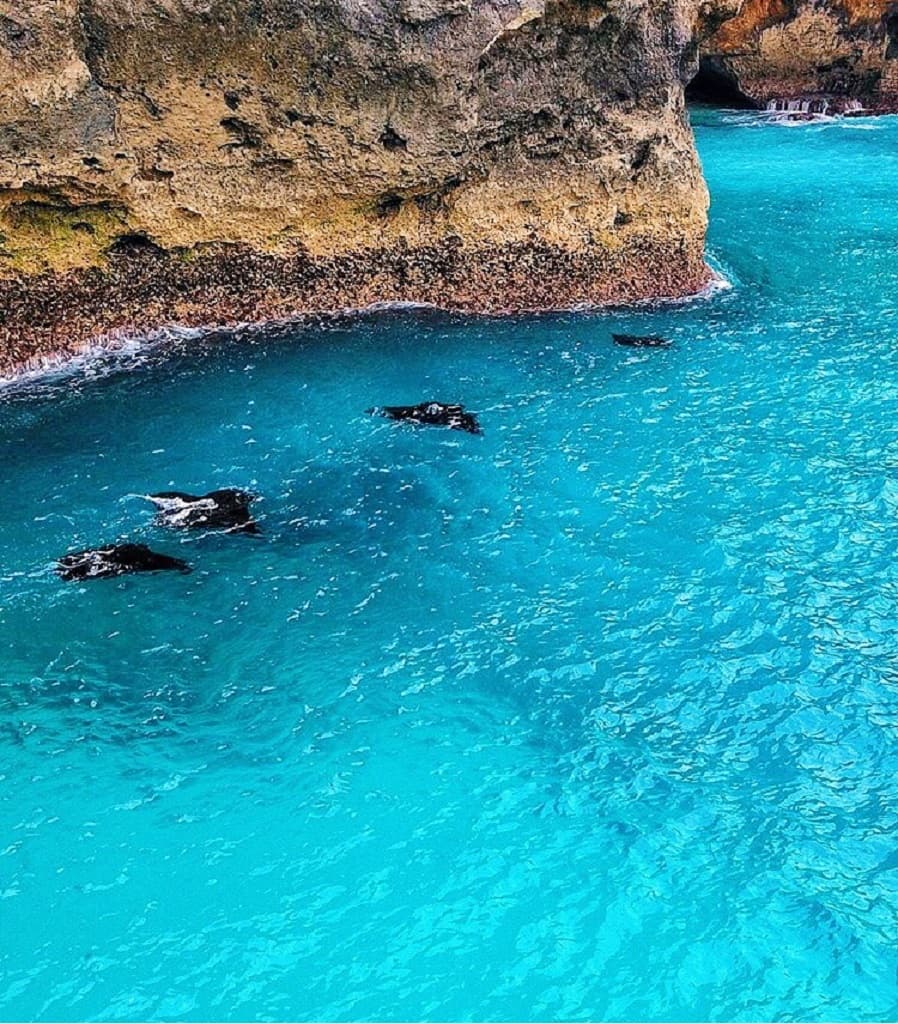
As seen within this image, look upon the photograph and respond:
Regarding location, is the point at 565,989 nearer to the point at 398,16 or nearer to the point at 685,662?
the point at 685,662

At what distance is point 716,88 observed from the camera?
2778 centimetres

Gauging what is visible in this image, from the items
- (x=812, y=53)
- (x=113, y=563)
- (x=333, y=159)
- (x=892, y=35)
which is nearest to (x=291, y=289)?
(x=333, y=159)

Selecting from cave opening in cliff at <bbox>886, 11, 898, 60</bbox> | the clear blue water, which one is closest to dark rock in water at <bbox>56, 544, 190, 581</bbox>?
the clear blue water

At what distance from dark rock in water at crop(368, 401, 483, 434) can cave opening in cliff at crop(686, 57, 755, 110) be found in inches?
772

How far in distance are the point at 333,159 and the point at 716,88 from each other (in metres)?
19.2

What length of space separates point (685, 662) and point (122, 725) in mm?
3649

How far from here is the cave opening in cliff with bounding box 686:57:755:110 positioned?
88.3ft

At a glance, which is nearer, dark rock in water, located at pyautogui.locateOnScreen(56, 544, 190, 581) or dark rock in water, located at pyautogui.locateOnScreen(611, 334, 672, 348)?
dark rock in water, located at pyautogui.locateOnScreen(56, 544, 190, 581)

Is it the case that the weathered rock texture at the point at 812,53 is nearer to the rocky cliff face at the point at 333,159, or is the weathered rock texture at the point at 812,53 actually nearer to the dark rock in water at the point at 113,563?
the rocky cliff face at the point at 333,159

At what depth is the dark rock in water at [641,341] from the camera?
477 inches

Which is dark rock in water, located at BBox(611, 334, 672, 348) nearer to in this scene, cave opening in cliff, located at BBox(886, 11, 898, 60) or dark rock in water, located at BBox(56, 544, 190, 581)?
dark rock in water, located at BBox(56, 544, 190, 581)

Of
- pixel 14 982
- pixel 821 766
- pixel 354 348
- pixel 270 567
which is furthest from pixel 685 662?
pixel 354 348

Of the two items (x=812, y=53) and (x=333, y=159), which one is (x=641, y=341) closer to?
(x=333, y=159)

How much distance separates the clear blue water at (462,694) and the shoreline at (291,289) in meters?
0.65
